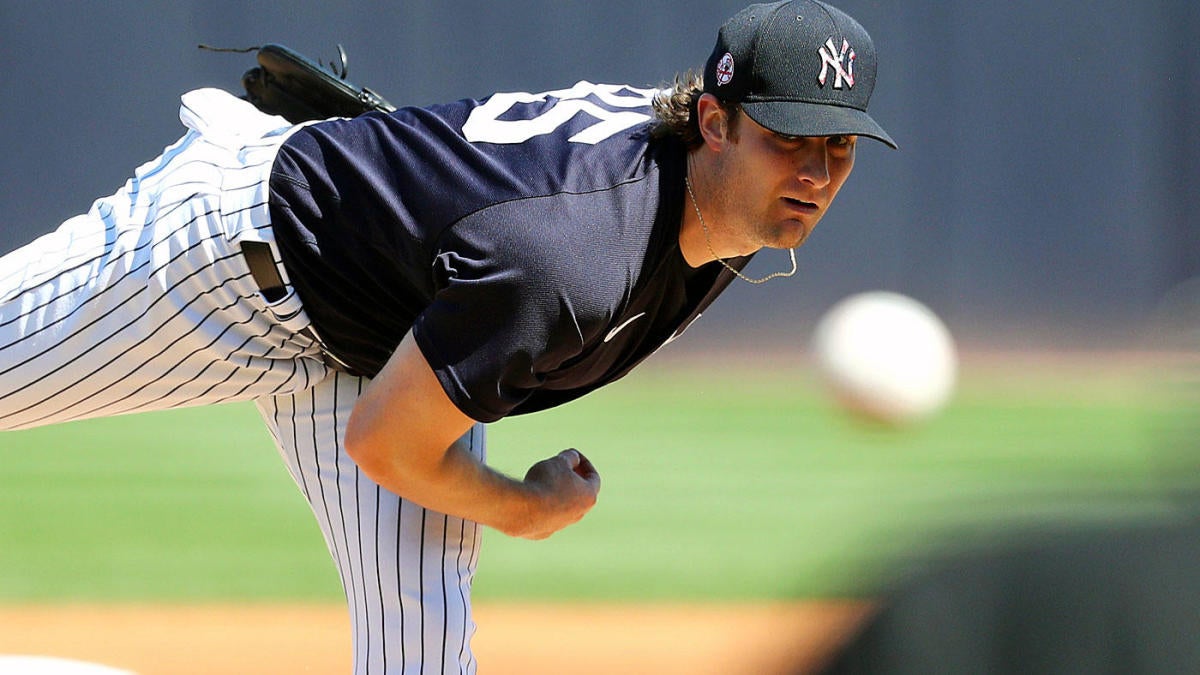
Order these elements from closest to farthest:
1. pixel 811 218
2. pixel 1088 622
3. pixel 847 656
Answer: pixel 1088 622 < pixel 811 218 < pixel 847 656

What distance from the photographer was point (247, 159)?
67.2 inches

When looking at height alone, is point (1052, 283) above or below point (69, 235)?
above

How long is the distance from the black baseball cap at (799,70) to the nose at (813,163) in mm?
47

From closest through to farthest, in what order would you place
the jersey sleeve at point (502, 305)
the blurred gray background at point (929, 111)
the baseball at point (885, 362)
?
the jersey sleeve at point (502, 305) < the baseball at point (885, 362) < the blurred gray background at point (929, 111)

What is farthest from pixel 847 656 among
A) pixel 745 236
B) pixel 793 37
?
pixel 793 37

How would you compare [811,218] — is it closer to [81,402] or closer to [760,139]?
[760,139]

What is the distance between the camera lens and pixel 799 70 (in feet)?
4.75

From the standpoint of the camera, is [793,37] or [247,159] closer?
[793,37]

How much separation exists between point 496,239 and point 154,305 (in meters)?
0.51

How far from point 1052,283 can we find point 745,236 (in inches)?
145

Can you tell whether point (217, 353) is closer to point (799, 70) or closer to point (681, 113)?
point (681, 113)

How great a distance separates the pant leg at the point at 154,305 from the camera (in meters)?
1.64

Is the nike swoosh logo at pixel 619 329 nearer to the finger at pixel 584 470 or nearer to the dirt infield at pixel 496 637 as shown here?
the finger at pixel 584 470

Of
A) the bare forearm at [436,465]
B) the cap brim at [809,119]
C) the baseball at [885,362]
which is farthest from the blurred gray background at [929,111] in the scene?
the cap brim at [809,119]
